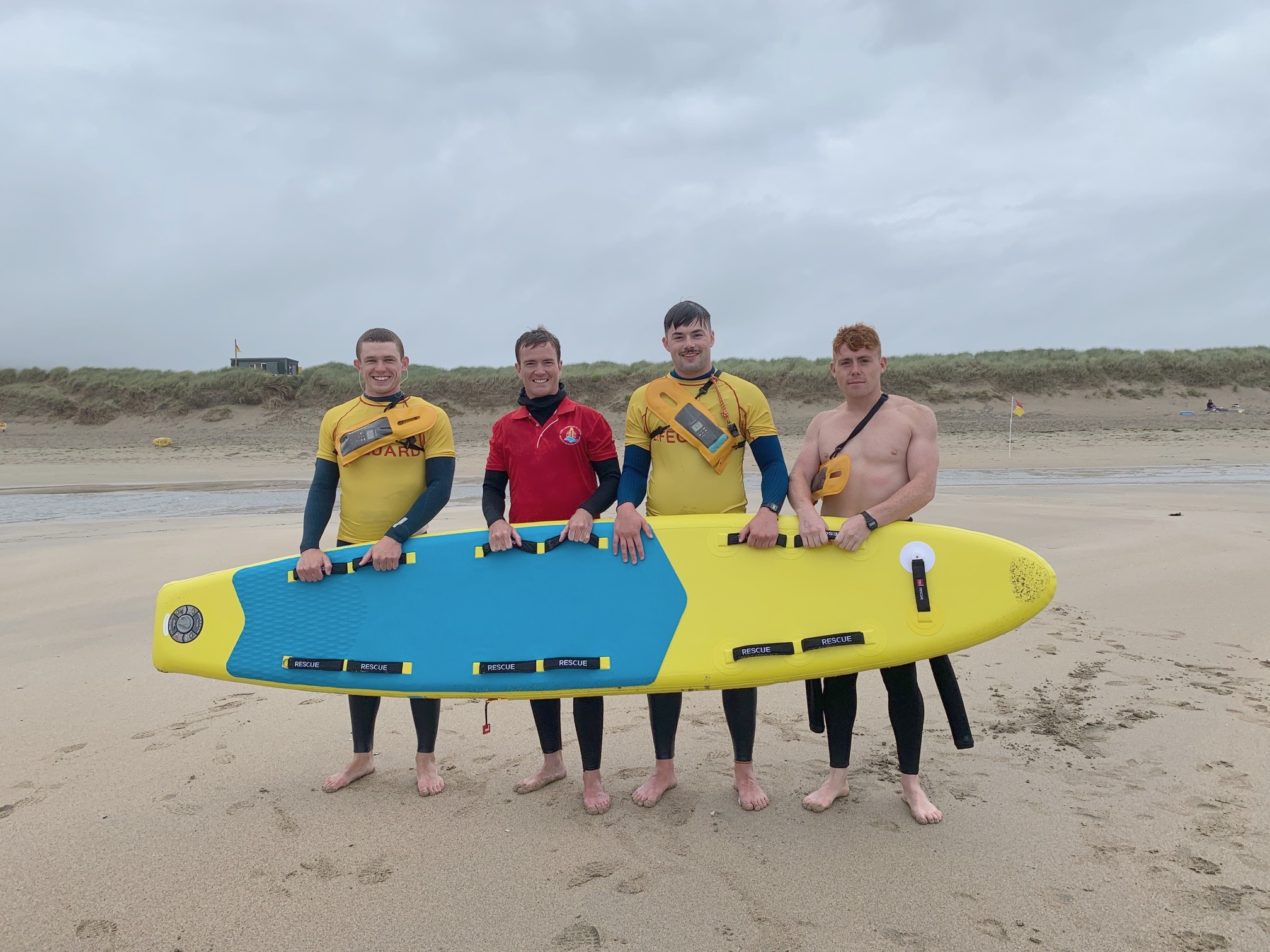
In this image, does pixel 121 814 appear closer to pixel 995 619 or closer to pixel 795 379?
pixel 995 619

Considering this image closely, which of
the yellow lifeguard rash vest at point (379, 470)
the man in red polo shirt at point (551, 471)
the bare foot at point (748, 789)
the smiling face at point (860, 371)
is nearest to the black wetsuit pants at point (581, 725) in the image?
the man in red polo shirt at point (551, 471)

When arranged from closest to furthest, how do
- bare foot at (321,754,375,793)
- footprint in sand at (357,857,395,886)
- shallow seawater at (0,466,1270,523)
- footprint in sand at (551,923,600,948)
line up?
1. footprint in sand at (551,923,600,948)
2. footprint in sand at (357,857,395,886)
3. bare foot at (321,754,375,793)
4. shallow seawater at (0,466,1270,523)

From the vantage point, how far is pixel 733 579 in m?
2.82

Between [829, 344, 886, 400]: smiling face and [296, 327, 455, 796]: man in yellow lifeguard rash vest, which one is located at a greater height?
[829, 344, 886, 400]: smiling face

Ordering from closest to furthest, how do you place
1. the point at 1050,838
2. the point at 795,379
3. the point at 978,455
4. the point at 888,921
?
1. the point at 888,921
2. the point at 1050,838
3. the point at 978,455
4. the point at 795,379

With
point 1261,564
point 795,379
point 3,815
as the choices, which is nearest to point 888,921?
point 3,815

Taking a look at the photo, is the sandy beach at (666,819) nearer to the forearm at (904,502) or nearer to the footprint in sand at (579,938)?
the footprint in sand at (579,938)

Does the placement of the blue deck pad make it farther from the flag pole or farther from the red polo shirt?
the flag pole

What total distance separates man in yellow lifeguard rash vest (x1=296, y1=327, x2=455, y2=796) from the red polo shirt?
245 mm

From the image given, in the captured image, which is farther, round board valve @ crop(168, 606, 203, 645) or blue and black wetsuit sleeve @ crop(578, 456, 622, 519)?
round board valve @ crop(168, 606, 203, 645)

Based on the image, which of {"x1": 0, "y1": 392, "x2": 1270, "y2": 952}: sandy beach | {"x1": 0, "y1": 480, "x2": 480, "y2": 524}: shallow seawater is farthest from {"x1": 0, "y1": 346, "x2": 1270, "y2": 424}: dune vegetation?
{"x1": 0, "y1": 392, "x2": 1270, "y2": 952}: sandy beach

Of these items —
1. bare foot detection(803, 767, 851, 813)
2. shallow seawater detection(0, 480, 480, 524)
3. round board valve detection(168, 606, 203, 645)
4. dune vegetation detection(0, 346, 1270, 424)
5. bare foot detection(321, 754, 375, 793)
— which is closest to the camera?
bare foot detection(803, 767, 851, 813)

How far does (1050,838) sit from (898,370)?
72.8ft

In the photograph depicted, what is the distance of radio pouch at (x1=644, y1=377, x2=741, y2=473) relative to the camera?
8.89 feet
